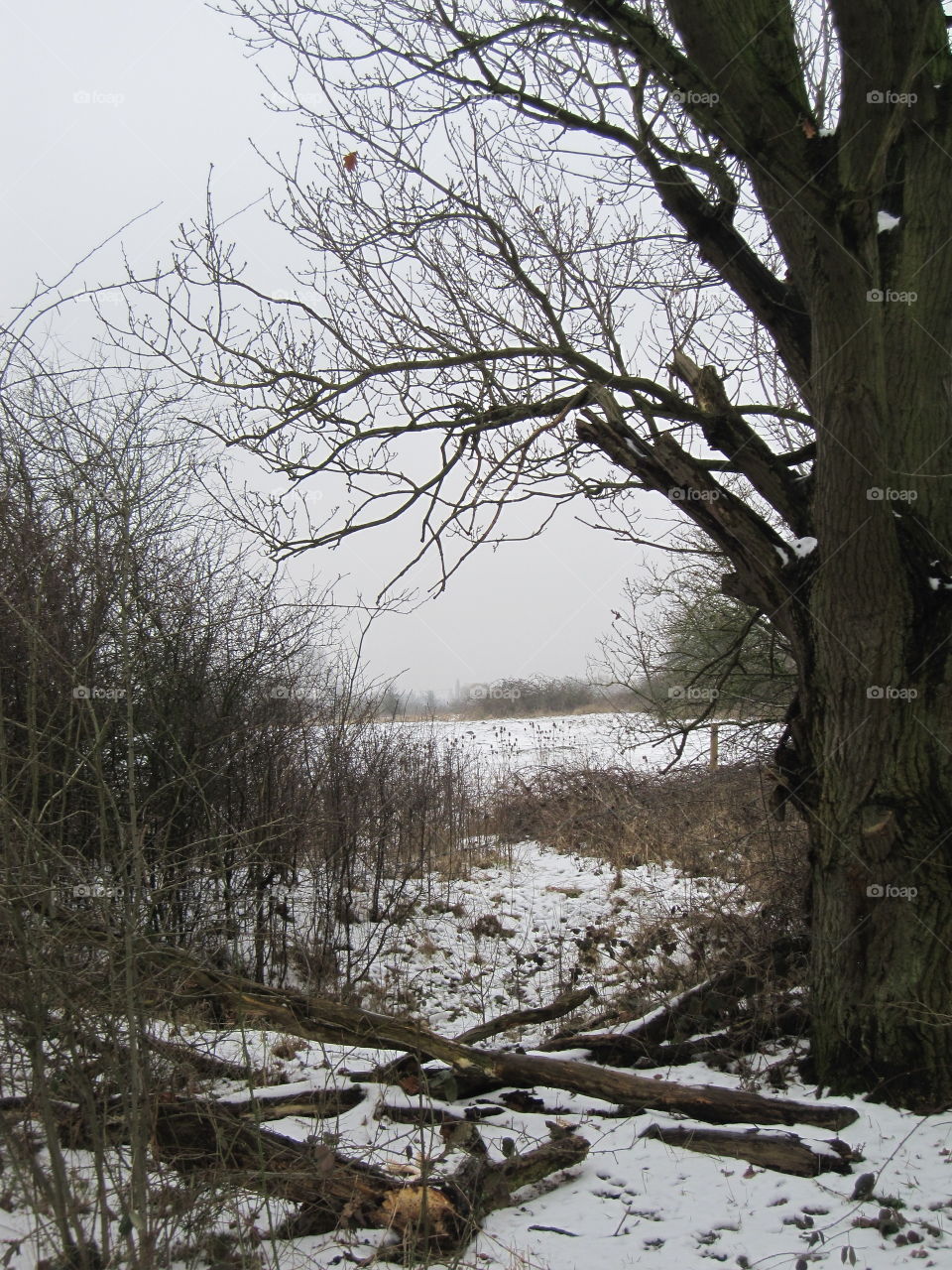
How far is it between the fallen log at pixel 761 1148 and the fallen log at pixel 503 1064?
0.44 feet

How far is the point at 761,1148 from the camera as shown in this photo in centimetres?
386

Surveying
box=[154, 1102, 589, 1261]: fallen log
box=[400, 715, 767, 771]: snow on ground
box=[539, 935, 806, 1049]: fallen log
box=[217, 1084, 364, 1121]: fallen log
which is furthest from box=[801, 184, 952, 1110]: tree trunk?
box=[400, 715, 767, 771]: snow on ground

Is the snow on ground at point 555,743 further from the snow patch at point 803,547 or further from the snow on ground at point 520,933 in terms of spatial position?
the snow patch at point 803,547

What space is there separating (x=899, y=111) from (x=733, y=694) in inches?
174

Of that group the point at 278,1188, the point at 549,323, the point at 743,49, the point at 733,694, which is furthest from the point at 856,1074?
the point at 743,49

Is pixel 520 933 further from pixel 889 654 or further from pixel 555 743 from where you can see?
pixel 555 743

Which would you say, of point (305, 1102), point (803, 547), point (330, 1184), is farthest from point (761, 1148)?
point (803, 547)

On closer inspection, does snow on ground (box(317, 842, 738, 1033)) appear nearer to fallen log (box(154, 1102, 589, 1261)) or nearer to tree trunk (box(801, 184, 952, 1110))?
tree trunk (box(801, 184, 952, 1110))

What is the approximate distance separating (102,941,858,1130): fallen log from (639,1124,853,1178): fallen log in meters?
0.14

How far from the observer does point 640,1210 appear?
358cm

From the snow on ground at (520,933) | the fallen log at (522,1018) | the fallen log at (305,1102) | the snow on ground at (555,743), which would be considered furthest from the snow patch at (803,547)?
the snow on ground at (555,743)

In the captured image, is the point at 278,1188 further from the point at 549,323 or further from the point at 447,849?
the point at 447,849

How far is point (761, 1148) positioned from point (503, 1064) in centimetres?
120

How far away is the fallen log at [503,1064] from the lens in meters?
4.17
